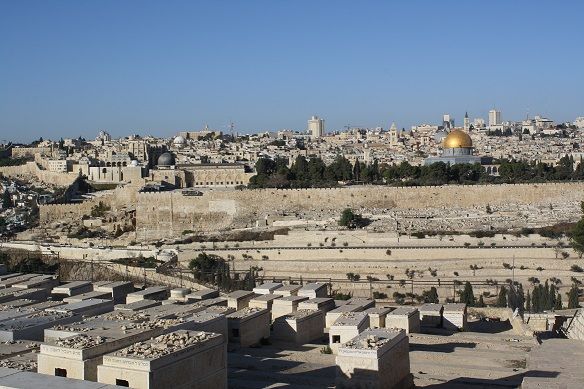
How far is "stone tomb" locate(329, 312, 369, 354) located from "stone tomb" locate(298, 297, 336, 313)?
164 cm

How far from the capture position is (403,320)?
11398 millimetres

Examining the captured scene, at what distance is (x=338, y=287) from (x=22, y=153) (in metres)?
42.9

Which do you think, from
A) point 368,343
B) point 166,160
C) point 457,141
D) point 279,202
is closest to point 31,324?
point 368,343

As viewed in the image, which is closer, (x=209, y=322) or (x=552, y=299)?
(x=209, y=322)

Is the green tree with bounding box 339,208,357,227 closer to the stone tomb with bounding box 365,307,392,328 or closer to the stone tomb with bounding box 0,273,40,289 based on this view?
the stone tomb with bounding box 0,273,40,289

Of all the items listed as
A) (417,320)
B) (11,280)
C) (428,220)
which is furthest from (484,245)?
(11,280)

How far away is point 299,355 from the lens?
1022 cm

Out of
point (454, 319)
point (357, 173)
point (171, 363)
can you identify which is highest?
point (357, 173)

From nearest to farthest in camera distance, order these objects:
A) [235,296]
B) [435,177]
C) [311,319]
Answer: [311,319] → [235,296] → [435,177]

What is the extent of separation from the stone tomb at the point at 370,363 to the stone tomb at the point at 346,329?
54.4 inches

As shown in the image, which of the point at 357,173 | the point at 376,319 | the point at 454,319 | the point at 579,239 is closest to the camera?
the point at 376,319

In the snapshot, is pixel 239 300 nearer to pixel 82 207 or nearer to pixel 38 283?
pixel 38 283

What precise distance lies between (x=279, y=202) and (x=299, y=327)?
19.5 m

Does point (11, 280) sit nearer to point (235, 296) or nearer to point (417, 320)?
point (235, 296)
